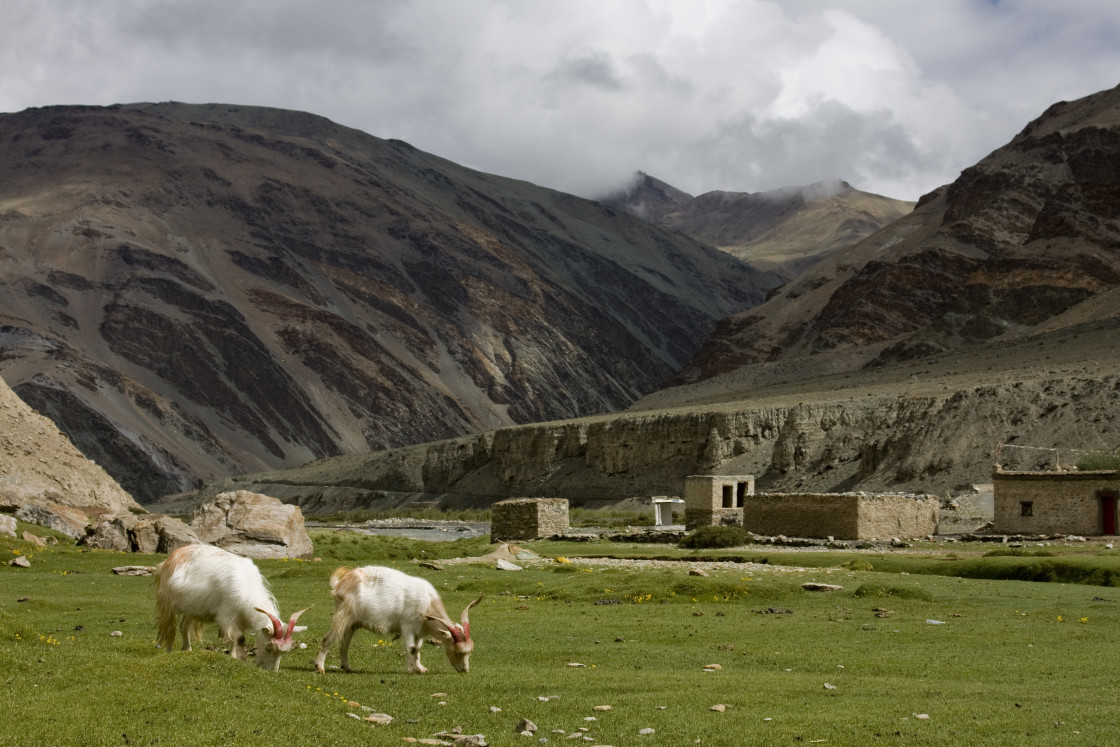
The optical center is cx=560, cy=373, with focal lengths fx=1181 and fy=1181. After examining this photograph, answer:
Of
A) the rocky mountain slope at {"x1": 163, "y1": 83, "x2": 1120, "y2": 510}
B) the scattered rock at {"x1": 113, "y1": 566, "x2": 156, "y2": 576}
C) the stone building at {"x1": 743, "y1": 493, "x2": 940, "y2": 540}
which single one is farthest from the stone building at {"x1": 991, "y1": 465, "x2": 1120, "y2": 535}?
the scattered rock at {"x1": 113, "y1": 566, "x2": 156, "y2": 576}

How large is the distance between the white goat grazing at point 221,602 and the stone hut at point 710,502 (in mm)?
38746

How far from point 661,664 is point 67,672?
25.0ft

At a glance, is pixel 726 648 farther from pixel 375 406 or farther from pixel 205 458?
pixel 375 406

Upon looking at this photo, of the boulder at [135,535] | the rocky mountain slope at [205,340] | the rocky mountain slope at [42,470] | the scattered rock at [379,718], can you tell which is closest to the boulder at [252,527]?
the boulder at [135,535]

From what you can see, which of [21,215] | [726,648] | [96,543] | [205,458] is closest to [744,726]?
[726,648]

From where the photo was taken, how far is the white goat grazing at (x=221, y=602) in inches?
525

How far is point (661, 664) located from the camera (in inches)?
625

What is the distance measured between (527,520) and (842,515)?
12501 mm

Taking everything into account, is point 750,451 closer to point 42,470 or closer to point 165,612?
point 42,470

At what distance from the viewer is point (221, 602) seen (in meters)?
13.6

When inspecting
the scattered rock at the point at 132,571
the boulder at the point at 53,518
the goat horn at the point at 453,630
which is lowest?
the scattered rock at the point at 132,571

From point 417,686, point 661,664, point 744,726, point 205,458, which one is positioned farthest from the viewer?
point 205,458

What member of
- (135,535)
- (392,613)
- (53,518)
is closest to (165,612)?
(392,613)

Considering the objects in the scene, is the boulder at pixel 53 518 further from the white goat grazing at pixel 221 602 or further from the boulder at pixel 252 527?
the white goat grazing at pixel 221 602
